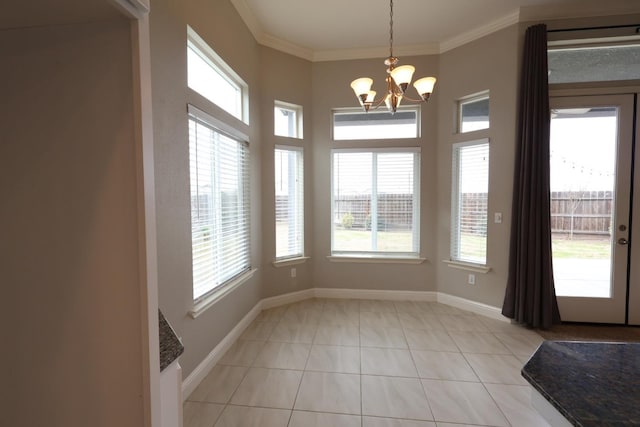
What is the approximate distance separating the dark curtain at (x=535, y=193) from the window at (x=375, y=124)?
4.21ft

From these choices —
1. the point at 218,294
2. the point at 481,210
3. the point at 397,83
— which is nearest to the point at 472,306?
the point at 481,210

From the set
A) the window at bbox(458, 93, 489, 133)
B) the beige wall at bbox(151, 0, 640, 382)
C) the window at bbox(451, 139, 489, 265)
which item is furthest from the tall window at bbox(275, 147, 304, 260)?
the window at bbox(458, 93, 489, 133)

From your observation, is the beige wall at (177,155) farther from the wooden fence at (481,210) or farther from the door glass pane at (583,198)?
the door glass pane at (583,198)

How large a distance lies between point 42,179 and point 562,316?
4.52 m

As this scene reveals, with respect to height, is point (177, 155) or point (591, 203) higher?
point (177, 155)

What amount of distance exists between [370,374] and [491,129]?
303 cm

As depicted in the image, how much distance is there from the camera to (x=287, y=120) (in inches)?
157

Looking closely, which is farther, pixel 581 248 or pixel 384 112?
pixel 384 112

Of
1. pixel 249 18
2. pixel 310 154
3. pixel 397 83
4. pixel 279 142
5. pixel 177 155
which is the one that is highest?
pixel 249 18

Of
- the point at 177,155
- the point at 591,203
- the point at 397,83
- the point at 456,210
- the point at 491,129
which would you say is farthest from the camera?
the point at 456,210

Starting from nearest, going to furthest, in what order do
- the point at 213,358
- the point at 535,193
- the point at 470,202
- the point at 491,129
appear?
1. the point at 213,358
2. the point at 535,193
3. the point at 491,129
4. the point at 470,202

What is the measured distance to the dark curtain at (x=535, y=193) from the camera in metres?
3.10

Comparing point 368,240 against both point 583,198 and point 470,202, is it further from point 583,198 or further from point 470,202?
point 583,198

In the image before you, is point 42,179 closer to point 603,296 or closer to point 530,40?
point 530,40
